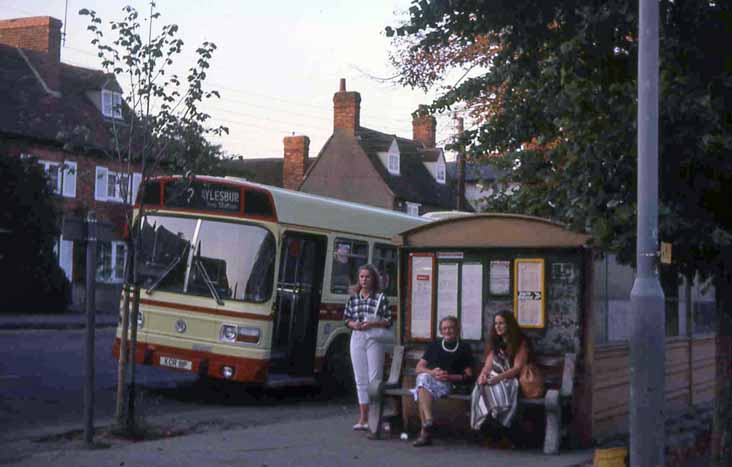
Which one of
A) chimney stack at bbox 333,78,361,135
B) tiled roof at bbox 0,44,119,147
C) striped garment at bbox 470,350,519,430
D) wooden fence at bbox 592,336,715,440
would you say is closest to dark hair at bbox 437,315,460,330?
striped garment at bbox 470,350,519,430

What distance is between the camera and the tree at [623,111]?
31.5 feet

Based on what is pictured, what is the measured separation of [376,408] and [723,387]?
11.8 ft

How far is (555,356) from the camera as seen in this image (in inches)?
472

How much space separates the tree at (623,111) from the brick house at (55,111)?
3109cm

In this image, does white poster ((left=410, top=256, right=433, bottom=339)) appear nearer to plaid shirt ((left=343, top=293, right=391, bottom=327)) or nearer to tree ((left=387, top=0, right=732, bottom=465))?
plaid shirt ((left=343, top=293, right=391, bottom=327))

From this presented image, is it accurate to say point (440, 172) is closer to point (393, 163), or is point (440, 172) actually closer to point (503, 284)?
point (393, 163)

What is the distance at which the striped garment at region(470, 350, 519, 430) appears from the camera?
37.2 feet

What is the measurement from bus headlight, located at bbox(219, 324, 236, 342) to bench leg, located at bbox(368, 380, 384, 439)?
11.5 feet

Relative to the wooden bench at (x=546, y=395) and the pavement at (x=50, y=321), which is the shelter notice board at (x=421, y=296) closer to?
the wooden bench at (x=546, y=395)

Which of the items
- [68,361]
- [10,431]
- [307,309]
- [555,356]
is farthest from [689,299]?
[68,361]

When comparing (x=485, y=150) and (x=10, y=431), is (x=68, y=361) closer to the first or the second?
(x=10, y=431)

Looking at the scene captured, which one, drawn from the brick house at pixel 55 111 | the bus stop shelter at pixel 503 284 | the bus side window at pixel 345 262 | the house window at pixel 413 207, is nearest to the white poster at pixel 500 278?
the bus stop shelter at pixel 503 284

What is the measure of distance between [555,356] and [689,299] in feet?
14.2

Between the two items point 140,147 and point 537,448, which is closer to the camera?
point 537,448
